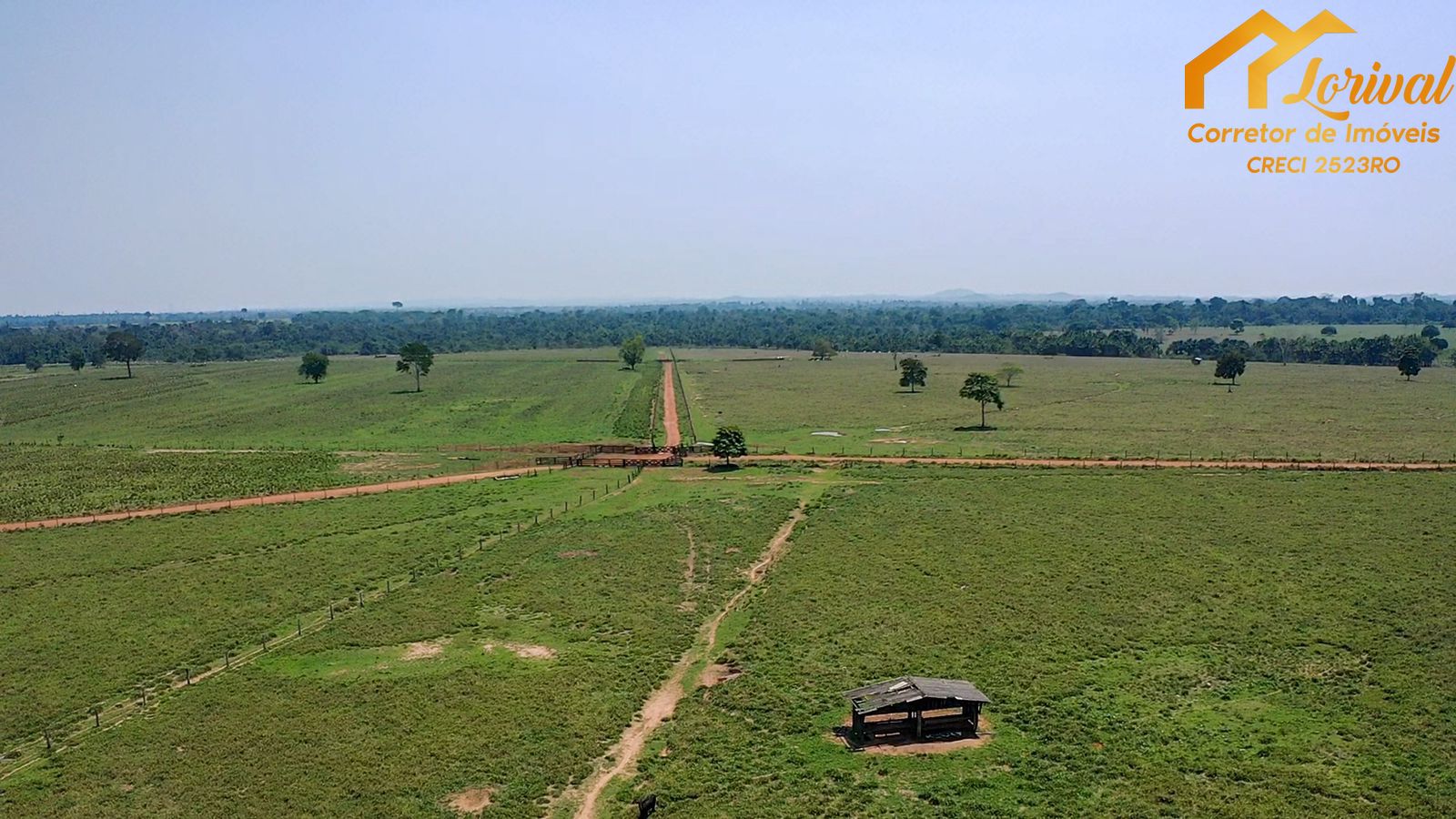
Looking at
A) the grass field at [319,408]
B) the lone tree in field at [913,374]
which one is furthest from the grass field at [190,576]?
the lone tree in field at [913,374]

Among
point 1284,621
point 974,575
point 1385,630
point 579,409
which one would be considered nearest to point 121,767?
point 974,575

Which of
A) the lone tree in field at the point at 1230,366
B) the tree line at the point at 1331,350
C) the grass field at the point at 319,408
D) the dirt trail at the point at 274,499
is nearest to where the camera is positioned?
the dirt trail at the point at 274,499

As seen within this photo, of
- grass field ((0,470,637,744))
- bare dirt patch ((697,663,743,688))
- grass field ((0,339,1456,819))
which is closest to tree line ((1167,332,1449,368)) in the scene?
grass field ((0,339,1456,819))

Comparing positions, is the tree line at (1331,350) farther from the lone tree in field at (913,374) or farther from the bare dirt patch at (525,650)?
the bare dirt patch at (525,650)

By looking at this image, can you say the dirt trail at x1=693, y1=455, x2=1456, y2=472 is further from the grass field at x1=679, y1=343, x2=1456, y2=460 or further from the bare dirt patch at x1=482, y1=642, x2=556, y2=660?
the bare dirt patch at x1=482, y1=642, x2=556, y2=660

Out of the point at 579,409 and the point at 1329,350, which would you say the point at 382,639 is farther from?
the point at 1329,350

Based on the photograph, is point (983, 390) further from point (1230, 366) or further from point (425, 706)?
point (425, 706)

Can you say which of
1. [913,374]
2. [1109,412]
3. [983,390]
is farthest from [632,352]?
[1109,412]
